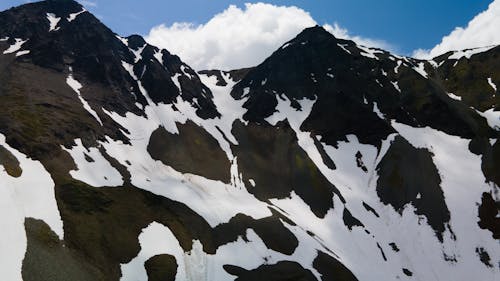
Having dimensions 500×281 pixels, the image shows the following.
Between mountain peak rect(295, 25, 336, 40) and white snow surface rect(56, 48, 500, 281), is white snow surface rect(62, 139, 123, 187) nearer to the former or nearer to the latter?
white snow surface rect(56, 48, 500, 281)

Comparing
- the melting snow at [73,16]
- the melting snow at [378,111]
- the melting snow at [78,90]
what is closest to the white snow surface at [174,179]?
the melting snow at [78,90]

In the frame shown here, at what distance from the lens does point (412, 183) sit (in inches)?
4284

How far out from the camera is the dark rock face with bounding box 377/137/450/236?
101375 mm

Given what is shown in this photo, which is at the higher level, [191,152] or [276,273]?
[191,152]

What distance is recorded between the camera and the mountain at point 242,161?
64375mm

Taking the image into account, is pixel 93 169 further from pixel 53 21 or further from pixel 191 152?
pixel 53 21

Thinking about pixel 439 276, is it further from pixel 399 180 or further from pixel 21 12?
pixel 21 12

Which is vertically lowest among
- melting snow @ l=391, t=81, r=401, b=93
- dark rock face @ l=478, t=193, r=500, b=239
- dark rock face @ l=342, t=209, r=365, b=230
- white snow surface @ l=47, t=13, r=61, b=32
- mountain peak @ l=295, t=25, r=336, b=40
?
dark rock face @ l=342, t=209, r=365, b=230

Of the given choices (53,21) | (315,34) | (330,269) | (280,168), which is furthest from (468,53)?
(53,21)

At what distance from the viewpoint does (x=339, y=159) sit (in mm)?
124438

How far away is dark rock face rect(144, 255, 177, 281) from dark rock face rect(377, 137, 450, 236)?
204ft

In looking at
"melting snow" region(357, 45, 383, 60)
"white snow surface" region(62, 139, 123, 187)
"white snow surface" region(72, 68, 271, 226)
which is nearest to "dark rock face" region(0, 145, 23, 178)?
"white snow surface" region(62, 139, 123, 187)

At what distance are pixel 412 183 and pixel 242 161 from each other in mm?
42694

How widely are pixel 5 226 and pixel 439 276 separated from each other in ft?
255
